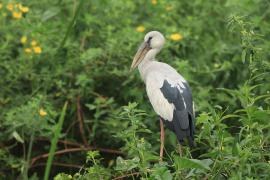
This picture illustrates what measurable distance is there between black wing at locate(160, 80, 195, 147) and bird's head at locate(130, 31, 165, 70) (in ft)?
2.04

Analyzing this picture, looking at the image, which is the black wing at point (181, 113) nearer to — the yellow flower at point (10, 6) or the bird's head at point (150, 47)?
the bird's head at point (150, 47)

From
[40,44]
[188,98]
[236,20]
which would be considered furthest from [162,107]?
[40,44]

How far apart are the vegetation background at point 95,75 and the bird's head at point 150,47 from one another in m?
0.33

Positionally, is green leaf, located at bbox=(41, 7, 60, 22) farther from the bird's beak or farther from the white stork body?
the white stork body

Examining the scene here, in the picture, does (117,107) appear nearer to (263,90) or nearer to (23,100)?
(23,100)

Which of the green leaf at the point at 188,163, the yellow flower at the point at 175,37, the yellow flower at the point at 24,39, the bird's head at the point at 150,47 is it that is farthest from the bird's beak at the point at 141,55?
the green leaf at the point at 188,163

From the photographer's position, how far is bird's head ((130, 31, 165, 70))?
5.02m

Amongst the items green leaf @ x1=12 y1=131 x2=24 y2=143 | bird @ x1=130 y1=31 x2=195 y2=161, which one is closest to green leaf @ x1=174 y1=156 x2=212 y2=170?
bird @ x1=130 y1=31 x2=195 y2=161

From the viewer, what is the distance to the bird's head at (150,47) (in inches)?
198

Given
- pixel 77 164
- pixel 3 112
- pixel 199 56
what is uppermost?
pixel 199 56

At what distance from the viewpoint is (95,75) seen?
221 inches

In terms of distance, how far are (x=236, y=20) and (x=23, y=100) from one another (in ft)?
6.29

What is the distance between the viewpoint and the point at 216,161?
3.58 m

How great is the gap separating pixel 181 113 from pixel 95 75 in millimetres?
1443
